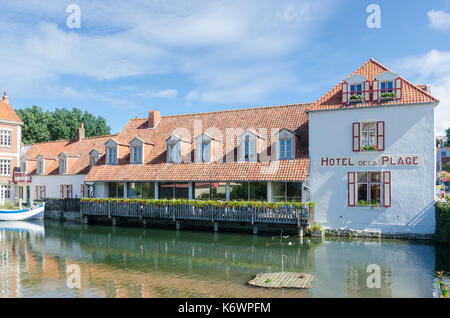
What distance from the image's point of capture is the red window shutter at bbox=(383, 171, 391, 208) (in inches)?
808

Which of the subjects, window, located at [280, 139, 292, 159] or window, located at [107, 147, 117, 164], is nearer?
window, located at [280, 139, 292, 159]

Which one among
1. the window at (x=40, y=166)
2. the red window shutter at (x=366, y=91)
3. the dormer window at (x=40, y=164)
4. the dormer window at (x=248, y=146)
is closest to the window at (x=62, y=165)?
the dormer window at (x=40, y=164)

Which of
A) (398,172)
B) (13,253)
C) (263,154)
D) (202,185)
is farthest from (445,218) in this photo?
(13,253)

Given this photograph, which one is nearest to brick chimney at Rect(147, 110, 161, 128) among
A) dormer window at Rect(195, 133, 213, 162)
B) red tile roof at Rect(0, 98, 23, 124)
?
dormer window at Rect(195, 133, 213, 162)

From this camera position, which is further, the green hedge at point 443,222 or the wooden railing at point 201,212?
the wooden railing at point 201,212

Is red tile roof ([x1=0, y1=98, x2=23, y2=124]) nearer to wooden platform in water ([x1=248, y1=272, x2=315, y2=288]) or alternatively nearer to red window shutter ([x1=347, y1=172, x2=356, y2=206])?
red window shutter ([x1=347, y1=172, x2=356, y2=206])

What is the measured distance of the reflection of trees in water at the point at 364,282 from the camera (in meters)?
11.4

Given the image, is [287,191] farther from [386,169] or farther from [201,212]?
[386,169]

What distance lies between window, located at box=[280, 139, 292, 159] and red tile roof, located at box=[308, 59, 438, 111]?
2.36m

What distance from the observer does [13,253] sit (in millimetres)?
17891

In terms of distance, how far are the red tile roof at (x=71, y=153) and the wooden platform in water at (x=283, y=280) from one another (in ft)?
77.8

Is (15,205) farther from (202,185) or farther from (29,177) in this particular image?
(202,185)

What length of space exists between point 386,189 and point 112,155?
63.4 feet

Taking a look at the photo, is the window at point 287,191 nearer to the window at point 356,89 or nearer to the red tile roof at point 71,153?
the window at point 356,89
